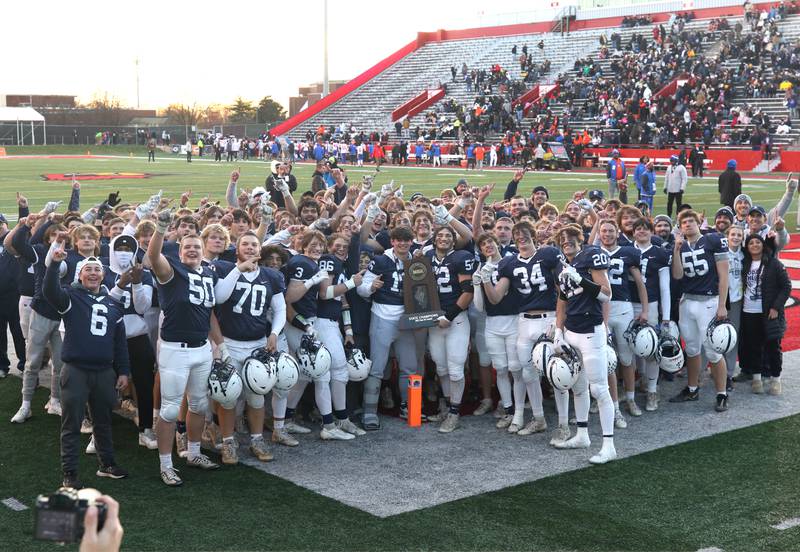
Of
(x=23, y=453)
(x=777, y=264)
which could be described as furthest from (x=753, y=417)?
(x=23, y=453)

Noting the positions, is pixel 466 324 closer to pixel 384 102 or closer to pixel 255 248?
pixel 255 248

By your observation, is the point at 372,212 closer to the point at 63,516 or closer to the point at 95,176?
the point at 63,516

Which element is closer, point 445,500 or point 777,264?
point 445,500

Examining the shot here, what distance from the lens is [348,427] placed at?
7785 millimetres

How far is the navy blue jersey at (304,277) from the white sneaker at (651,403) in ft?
10.1

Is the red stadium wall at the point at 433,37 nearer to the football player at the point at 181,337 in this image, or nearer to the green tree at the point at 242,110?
the green tree at the point at 242,110

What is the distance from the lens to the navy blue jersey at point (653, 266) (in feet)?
27.5

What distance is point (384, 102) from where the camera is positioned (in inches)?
2307

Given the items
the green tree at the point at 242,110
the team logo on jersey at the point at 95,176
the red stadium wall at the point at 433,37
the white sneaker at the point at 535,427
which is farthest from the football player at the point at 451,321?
the green tree at the point at 242,110

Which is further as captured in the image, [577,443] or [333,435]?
[333,435]

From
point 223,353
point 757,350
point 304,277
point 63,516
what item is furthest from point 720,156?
point 63,516

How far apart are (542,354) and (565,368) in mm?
263

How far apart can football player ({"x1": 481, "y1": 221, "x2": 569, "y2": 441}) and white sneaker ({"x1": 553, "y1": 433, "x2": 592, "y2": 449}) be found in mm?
339

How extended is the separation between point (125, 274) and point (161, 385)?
1002 millimetres
